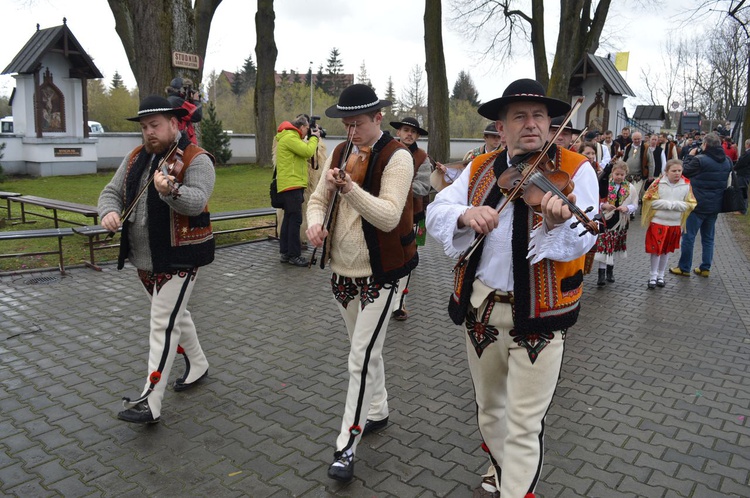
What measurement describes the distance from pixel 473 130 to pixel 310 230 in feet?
158

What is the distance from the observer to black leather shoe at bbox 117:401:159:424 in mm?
4031

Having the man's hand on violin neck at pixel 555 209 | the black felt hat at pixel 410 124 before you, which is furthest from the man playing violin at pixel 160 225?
the black felt hat at pixel 410 124

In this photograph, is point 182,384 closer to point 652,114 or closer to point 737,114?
point 652,114

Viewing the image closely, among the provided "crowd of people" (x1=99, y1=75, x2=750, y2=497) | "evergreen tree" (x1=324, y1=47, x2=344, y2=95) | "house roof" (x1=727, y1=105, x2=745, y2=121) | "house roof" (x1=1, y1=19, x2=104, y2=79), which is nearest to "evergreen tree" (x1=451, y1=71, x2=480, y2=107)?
"evergreen tree" (x1=324, y1=47, x2=344, y2=95)

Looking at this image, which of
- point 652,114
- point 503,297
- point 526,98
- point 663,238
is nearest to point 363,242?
point 503,297

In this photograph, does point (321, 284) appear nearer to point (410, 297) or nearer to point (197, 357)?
point (410, 297)

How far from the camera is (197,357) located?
4.81m

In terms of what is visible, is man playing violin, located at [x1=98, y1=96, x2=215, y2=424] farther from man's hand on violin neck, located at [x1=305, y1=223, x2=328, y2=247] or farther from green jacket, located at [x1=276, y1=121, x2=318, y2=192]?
green jacket, located at [x1=276, y1=121, x2=318, y2=192]

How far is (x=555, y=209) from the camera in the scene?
245 cm

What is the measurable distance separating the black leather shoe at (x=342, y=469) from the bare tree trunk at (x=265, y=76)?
20642 mm

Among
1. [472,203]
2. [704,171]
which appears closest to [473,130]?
[704,171]

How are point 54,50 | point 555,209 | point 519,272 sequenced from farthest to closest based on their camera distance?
1. point 54,50
2. point 519,272
3. point 555,209

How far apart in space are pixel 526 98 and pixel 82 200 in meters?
15.0

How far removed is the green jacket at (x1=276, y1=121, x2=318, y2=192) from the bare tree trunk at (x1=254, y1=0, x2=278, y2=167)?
14.3m
